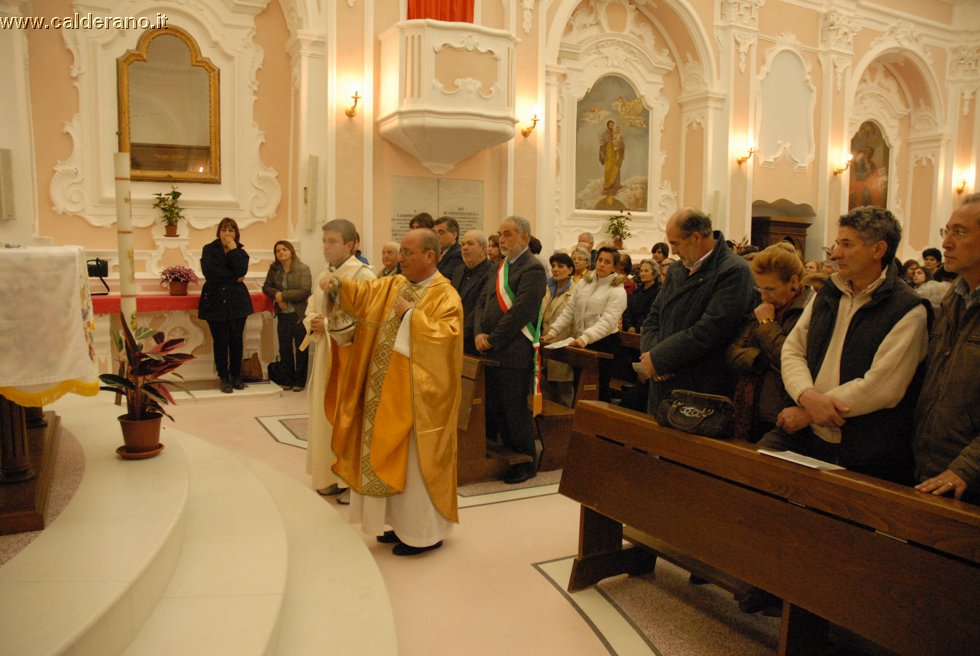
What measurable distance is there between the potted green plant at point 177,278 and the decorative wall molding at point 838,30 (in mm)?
11157

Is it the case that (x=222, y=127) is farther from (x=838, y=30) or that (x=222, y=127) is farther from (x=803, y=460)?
(x=838, y=30)

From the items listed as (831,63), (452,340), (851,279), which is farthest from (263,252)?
(831,63)

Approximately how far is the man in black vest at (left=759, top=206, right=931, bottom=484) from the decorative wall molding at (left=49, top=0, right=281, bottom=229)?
24.8 ft

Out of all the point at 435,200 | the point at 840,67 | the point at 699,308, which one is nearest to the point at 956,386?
the point at 699,308

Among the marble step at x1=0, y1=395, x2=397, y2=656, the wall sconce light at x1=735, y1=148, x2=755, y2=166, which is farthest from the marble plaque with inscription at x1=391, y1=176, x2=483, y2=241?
the marble step at x1=0, y1=395, x2=397, y2=656

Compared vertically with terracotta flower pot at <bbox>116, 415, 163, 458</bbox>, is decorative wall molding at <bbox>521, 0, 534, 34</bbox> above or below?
above

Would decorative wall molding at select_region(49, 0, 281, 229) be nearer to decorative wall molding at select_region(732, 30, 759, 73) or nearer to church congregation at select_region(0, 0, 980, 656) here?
church congregation at select_region(0, 0, 980, 656)

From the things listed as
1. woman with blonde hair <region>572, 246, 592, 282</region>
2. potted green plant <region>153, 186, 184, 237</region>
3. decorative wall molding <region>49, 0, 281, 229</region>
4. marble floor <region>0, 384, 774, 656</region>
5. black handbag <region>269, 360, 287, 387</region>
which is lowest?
marble floor <region>0, 384, 774, 656</region>

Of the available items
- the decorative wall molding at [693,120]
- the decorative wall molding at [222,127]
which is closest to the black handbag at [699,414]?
the decorative wall molding at [222,127]

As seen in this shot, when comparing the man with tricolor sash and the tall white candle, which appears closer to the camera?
the tall white candle

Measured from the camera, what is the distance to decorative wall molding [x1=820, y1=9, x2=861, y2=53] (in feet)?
42.3

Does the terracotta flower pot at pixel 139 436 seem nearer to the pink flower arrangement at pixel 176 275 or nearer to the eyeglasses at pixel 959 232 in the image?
the eyeglasses at pixel 959 232

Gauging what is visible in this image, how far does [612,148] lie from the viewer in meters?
11.6

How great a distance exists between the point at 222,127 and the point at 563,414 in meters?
5.82
